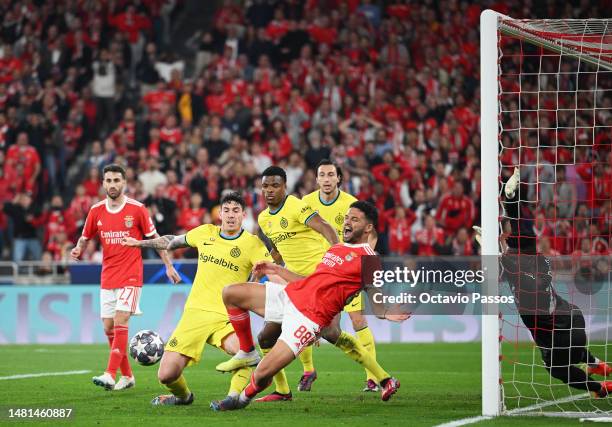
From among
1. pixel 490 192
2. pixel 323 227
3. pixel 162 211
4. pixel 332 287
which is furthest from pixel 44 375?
pixel 162 211

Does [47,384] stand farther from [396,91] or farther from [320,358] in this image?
[396,91]

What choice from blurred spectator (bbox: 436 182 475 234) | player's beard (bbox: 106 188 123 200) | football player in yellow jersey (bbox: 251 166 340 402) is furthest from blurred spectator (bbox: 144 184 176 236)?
football player in yellow jersey (bbox: 251 166 340 402)

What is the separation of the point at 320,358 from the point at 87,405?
6396 mm

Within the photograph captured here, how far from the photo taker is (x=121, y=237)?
446 inches

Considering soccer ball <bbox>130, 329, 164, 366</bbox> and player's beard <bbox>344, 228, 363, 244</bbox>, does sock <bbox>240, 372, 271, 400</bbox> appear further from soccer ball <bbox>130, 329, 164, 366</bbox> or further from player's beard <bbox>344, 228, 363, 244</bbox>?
soccer ball <bbox>130, 329, 164, 366</bbox>

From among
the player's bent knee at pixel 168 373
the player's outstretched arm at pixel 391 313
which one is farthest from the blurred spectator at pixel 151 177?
the player's outstretched arm at pixel 391 313

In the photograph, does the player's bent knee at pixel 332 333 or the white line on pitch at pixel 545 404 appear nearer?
the white line on pitch at pixel 545 404

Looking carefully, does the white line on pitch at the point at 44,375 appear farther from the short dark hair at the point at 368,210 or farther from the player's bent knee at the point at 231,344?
the short dark hair at the point at 368,210

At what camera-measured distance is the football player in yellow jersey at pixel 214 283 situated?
925 cm

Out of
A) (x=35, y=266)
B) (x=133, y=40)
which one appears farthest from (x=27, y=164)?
(x=133, y=40)

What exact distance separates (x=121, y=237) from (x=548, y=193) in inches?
391

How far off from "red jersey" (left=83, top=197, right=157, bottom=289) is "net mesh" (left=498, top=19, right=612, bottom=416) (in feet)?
13.0

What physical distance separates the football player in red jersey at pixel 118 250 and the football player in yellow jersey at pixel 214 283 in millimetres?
1716

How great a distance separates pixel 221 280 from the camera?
945 centimetres
